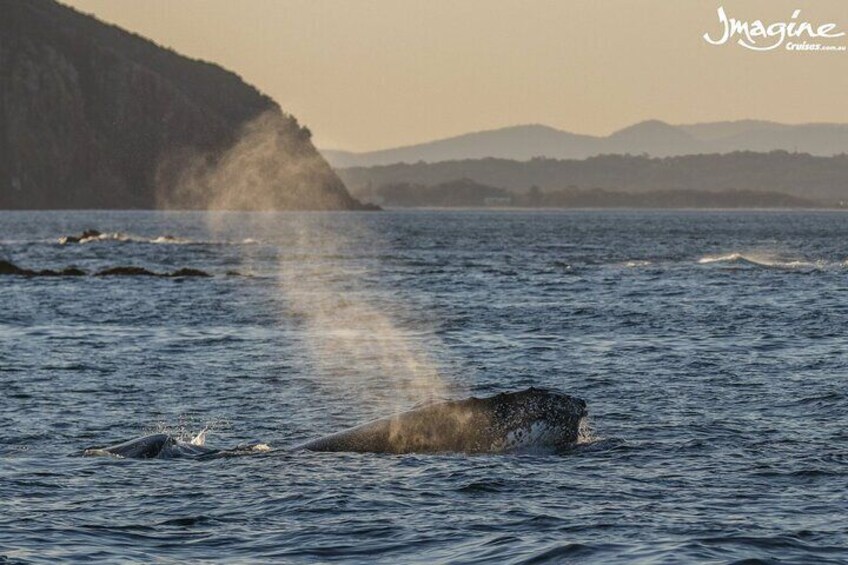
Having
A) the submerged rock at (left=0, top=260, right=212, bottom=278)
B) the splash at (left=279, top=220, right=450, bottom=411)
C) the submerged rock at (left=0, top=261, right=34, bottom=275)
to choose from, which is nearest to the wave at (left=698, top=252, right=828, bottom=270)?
the splash at (left=279, top=220, right=450, bottom=411)

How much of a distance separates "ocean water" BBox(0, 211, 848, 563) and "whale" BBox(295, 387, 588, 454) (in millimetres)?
510

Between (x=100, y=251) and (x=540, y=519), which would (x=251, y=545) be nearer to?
(x=540, y=519)

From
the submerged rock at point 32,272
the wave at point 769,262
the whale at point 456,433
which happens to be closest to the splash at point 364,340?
the whale at point 456,433

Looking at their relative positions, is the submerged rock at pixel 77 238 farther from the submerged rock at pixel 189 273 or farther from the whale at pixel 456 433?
the whale at pixel 456 433

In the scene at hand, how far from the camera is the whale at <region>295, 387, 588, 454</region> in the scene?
2239 centimetres

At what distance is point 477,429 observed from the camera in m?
22.6

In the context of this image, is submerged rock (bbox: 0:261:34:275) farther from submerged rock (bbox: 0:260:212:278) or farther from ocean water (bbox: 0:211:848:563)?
ocean water (bbox: 0:211:848:563)

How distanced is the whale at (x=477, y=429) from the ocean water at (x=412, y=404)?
0.51m

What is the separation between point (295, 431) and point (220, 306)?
101ft

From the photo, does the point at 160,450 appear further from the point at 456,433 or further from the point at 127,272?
the point at 127,272

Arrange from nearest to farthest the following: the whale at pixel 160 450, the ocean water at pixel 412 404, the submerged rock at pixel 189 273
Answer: the ocean water at pixel 412 404
the whale at pixel 160 450
the submerged rock at pixel 189 273

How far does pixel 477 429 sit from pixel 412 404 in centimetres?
686

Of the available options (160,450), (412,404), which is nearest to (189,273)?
(412,404)

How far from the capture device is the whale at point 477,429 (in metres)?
22.4
